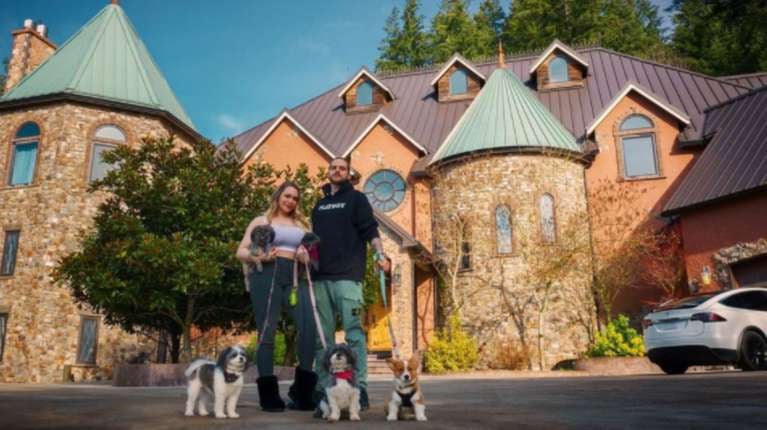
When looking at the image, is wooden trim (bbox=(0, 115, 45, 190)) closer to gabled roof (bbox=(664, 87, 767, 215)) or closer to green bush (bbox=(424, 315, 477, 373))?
green bush (bbox=(424, 315, 477, 373))

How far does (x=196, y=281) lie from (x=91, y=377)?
357 inches

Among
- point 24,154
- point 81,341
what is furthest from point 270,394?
point 24,154

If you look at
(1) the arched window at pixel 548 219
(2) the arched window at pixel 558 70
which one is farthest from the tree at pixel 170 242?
(2) the arched window at pixel 558 70

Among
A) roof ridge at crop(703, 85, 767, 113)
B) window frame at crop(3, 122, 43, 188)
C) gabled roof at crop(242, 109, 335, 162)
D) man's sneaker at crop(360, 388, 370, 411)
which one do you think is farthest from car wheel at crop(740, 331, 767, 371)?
window frame at crop(3, 122, 43, 188)

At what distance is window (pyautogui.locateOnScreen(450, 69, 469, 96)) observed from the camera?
25828mm

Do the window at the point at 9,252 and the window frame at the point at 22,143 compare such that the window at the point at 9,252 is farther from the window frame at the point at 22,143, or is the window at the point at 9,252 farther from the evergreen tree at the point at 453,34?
the evergreen tree at the point at 453,34

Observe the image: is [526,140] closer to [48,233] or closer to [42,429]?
[48,233]

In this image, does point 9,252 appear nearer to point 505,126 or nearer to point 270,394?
point 505,126

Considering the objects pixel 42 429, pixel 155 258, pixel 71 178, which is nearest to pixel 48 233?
pixel 71 178

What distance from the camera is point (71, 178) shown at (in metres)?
20.3

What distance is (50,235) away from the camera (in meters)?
19.7

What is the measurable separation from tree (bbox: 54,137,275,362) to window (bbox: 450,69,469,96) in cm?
1320

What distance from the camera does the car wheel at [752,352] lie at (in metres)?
10.4

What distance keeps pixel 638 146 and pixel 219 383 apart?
2007cm
